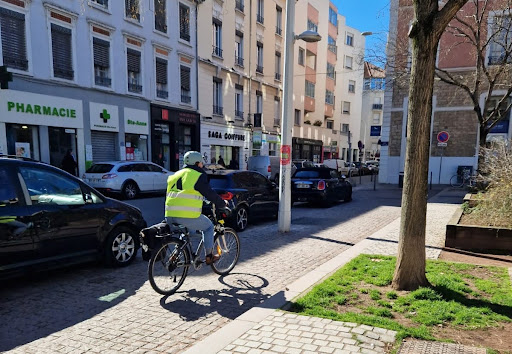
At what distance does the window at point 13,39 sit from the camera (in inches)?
535

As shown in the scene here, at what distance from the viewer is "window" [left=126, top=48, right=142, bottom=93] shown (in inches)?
739

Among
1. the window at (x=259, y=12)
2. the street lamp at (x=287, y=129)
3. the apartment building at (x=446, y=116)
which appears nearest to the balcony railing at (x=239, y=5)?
the window at (x=259, y=12)

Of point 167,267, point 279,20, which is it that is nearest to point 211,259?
point 167,267

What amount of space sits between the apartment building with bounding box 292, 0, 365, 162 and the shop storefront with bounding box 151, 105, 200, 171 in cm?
1470

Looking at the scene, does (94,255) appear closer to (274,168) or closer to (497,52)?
(274,168)

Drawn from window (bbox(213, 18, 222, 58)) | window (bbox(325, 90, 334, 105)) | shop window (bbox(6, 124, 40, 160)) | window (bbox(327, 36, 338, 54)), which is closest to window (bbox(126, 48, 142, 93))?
shop window (bbox(6, 124, 40, 160))

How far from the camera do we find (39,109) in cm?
1466

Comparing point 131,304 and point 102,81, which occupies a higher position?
point 102,81

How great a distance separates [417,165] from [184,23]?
21.2m

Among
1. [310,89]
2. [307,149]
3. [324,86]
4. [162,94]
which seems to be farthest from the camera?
[324,86]

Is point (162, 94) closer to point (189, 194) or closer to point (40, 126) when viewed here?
point (40, 126)

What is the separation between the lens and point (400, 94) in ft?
73.4

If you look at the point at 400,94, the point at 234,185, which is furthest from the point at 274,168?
the point at 234,185

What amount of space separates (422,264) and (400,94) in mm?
20422
